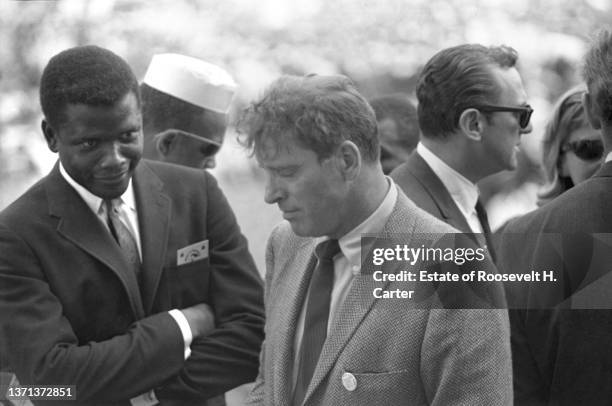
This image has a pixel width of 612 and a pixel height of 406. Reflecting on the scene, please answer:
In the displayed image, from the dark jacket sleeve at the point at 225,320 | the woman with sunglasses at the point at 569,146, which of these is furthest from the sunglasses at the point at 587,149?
the dark jacket sleeve at the point at 225,320

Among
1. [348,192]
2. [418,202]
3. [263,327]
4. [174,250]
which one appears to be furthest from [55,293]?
[418,202]

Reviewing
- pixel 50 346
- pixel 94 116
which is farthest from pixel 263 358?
pixel 94 116

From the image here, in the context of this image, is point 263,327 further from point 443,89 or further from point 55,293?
point 443,89

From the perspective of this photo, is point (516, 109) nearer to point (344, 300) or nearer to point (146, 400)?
point (344, 300)

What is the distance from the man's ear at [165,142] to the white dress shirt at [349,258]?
4.37 feet

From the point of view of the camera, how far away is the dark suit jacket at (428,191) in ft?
10.1

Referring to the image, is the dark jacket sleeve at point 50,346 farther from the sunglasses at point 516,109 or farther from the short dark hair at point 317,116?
the sunglasses at point 516,109

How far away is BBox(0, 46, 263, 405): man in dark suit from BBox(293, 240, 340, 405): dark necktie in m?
0.43

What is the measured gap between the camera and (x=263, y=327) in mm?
2812

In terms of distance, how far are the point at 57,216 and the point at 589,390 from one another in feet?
4.54

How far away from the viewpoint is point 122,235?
2.70m

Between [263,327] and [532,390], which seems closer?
[532,390]

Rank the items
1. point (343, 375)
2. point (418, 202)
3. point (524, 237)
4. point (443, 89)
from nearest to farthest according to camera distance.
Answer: point (343, 375) → point (524, 237) → point (418, 202) → point (443, 89)

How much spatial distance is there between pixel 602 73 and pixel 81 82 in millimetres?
1307
